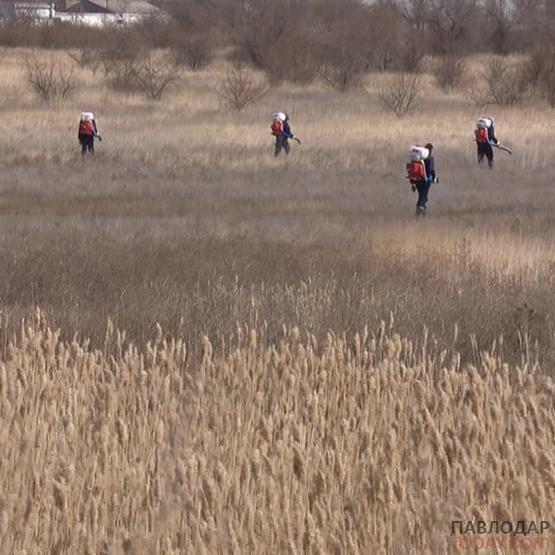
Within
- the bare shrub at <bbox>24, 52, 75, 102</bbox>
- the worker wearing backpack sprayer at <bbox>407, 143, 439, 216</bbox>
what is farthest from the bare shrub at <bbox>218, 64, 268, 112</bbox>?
the worker wearing backpack sprayer at <bbox>407, 143, 439, 216</bbox>

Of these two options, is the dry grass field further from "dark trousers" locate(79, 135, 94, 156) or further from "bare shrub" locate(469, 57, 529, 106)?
"bare shrub" locate(469, 57, 529, 106)

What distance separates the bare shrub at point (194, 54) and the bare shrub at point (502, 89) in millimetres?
13703

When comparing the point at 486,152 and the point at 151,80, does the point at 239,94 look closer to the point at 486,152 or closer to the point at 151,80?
the point at 151,80

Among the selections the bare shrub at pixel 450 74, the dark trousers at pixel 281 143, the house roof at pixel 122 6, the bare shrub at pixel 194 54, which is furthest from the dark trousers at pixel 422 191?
the house roof at pixel 122 6

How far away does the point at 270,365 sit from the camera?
6.41 meters

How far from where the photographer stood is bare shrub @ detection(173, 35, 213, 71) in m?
58.6

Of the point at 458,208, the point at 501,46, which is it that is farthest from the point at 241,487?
the point at 501,46

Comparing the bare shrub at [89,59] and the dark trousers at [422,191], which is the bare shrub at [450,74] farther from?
the dark trousers at [422,191]

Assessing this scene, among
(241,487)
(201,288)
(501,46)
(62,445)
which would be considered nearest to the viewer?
(241,487)

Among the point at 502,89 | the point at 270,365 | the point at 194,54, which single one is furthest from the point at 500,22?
the point at 270,365

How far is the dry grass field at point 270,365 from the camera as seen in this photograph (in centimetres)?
431

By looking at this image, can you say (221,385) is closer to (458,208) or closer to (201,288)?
(201,288)

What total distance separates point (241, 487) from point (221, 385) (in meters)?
1.44

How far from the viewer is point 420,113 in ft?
132
